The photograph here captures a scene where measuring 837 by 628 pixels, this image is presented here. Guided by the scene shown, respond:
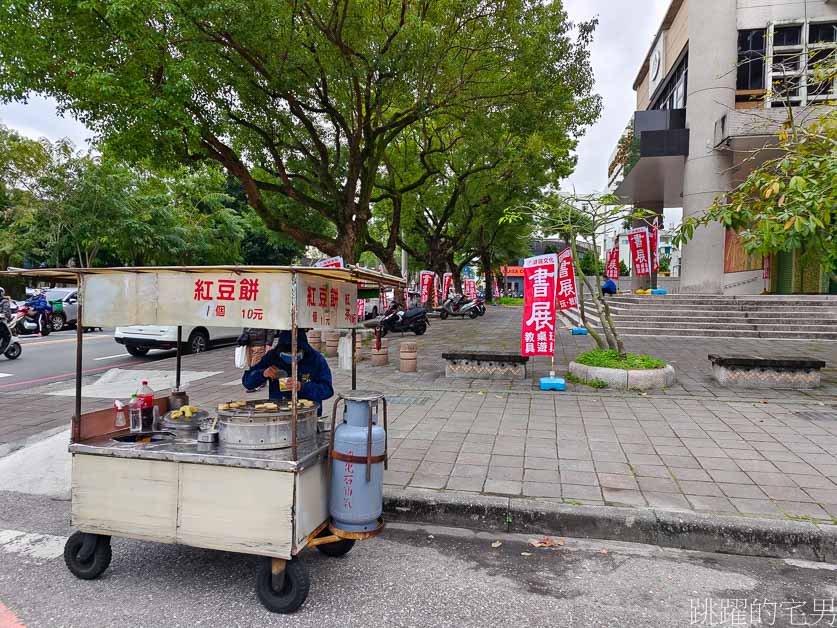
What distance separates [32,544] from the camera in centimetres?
354

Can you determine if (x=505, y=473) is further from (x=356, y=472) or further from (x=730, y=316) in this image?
(x=730, y=316)

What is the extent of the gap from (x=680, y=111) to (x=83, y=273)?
19.6 m

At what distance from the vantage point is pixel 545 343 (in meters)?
8.28

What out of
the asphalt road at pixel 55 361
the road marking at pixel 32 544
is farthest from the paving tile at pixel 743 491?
the asphalt road at pixel 55 361

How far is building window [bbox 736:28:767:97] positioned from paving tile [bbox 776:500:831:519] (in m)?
16.7

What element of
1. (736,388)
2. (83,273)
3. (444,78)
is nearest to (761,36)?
(444,78)

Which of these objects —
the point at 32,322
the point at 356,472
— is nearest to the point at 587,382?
the point at 356,472

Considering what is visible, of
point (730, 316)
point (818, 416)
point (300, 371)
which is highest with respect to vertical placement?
point (730, 316)

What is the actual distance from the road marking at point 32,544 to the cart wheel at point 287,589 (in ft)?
5.36

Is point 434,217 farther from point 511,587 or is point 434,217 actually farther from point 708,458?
point 511,587

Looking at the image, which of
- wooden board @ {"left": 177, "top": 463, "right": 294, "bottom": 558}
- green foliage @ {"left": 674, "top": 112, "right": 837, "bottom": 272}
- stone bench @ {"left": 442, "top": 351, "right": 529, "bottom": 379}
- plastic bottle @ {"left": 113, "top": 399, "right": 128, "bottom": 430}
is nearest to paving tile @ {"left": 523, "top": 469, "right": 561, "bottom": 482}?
wooden board @ {"left": 177, "top": 463, "right": 294, "bottom": 558}

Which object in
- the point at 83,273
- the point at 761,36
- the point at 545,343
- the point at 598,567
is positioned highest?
the point at 761,36

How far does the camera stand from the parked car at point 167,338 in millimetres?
11992

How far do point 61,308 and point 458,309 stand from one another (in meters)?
16.5
